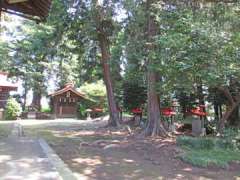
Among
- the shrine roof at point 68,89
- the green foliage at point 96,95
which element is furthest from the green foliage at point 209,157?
the shrine roof at point 68,89

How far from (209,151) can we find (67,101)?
79.6 feet

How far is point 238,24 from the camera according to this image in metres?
10.5

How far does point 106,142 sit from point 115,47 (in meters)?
9.76

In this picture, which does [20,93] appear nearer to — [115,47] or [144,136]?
[115,47]

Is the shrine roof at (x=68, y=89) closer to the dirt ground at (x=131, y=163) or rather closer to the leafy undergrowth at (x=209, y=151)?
the dirt ground at (x=131, y=163)

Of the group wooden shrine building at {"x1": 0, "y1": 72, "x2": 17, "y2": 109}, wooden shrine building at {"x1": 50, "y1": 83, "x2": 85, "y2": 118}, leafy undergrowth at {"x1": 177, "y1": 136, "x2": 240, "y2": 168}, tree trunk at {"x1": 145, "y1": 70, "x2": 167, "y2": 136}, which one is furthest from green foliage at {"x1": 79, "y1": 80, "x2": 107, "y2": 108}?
leafy undergrowth at {"x1": 177, "y1": 136, "x2": 240, "y2": 168}

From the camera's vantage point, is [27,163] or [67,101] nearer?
[27,163]

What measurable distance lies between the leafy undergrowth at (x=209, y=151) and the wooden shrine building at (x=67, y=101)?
22.5 metres

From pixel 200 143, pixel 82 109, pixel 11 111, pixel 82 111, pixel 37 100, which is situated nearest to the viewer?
pixel 200 143

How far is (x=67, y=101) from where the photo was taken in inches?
1288

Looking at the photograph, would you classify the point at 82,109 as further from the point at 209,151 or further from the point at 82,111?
the point at 209,151

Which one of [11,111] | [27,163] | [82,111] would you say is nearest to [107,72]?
[11,111]

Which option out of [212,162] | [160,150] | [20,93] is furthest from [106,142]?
[20,93]

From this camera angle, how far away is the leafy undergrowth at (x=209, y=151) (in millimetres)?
8344
